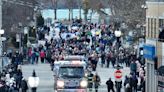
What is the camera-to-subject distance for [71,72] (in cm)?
4625

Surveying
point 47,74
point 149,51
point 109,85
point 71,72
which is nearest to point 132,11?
point 47,74

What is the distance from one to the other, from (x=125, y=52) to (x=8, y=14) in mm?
12870

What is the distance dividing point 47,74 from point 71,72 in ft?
45.1

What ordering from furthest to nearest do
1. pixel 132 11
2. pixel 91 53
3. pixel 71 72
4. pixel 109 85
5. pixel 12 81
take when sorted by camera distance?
pixel 132 11 < pixel 91 53 < pixel 109 85 < pixel 12 81 < pixel 71 72

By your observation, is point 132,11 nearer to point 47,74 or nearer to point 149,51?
point 47,74

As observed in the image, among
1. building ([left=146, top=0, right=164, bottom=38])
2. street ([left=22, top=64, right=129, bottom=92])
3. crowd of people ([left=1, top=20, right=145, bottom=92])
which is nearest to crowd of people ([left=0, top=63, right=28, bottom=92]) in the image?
crowd of people ([left=1, top=20, right=145, bottom=92])

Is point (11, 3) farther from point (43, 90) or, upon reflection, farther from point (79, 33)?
point (43, 90)

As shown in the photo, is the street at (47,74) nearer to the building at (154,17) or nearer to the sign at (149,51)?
the sign at (149,51)

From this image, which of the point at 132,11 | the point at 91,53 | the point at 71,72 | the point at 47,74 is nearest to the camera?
the point at 71,72

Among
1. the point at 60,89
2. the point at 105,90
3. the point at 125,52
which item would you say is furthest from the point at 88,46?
the point at 60,89

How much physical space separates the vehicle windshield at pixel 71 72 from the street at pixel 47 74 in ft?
15.0

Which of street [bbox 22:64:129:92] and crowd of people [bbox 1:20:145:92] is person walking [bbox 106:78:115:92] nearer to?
crowd of people [bbox 1:20:145:92]

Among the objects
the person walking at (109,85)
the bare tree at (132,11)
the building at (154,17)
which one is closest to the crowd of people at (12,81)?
the person walking at (109,85)

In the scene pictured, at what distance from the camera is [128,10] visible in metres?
73.2
